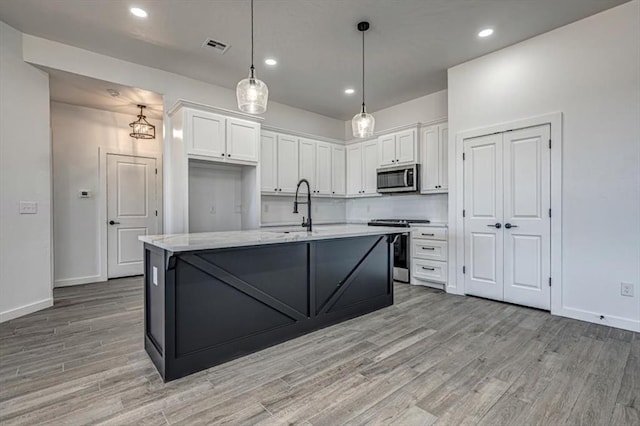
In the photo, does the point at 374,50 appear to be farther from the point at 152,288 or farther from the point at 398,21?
the point at 152,288

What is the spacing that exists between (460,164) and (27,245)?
17.5 ft

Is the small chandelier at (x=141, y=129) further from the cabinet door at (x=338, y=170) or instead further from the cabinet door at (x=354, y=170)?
the cabinet door at (x=354, y=170)

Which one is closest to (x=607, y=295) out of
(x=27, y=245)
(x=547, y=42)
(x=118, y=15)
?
(x=547, y=42)

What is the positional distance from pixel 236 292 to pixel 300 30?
2779 mm

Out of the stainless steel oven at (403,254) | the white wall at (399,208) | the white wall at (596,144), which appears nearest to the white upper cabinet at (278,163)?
the white wall at (399,208)

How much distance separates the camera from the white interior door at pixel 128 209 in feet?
17.0

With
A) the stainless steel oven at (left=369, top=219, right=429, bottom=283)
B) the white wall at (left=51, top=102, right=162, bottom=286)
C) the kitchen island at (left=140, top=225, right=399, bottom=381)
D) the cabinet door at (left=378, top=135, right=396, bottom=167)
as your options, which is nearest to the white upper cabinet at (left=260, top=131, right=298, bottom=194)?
the cabinet door at (left=378, top=135, right=396, bottom=167)

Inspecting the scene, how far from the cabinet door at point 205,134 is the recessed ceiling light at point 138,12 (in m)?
1.17

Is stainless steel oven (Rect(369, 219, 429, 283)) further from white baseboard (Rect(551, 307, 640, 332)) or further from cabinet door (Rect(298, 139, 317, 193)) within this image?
white baseboard (Rect(551, 307, 640, 332))

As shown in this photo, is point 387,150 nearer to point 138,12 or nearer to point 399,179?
point 399,179

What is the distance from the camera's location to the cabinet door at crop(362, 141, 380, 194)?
5.70 meters

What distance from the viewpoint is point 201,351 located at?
2191 mm

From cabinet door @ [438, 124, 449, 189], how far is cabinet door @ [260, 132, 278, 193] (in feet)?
8.67

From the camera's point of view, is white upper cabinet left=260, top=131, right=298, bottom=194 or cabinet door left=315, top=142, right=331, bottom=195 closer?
white upper cabinet left=260, top=131, right=298, bottom=194
